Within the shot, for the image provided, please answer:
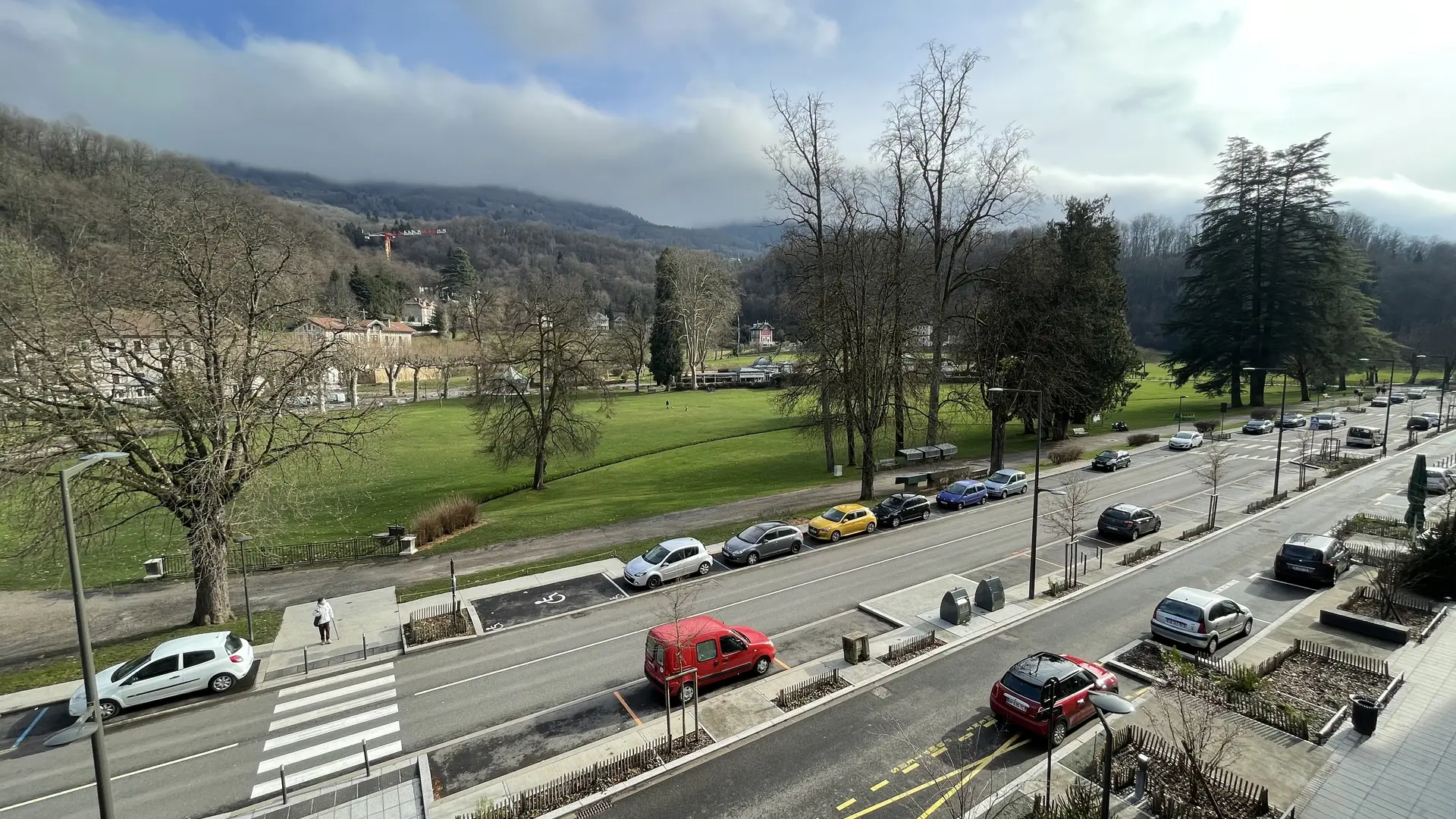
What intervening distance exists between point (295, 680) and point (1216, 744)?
23250 millimetres

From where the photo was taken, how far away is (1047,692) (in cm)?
1390

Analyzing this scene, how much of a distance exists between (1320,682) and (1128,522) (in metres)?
12.9

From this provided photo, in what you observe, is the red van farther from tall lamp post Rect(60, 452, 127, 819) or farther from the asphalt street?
tall lamp post Rect(60, 452, 127, 819)

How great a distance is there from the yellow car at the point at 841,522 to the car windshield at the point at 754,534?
3.38 m

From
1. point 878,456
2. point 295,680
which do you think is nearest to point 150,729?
point 295,680

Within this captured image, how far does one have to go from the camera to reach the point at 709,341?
113250mm

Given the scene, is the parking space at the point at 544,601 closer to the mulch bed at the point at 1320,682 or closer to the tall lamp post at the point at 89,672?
the tall lamp post at the point at 89,672

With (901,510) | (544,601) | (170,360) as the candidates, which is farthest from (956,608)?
(170,360)

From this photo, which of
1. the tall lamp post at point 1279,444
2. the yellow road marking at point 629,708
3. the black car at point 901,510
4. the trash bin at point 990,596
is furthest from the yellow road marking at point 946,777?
the tall lamp post at point 1279,444

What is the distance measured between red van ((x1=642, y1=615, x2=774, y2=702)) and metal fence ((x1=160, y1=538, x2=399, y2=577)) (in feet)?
63.7

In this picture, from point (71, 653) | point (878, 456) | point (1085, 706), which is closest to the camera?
point (1085, 706)

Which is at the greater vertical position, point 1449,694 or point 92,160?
point 92,160

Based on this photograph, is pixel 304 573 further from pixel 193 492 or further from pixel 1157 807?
pixel 1157 807

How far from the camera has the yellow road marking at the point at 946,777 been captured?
12031 millimetres
